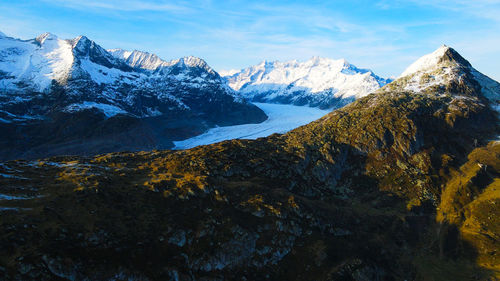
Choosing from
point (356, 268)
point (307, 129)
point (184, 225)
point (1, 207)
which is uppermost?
point (307, 129)

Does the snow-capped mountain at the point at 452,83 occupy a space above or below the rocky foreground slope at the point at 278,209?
above

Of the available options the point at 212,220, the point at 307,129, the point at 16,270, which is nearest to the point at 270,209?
the point at 212,220

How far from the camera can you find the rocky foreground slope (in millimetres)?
52031

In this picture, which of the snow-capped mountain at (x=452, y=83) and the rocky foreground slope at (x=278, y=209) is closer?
the rocky foreground slope at (x=278, y=209)

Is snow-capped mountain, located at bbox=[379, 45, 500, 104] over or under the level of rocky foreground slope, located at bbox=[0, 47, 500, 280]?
over

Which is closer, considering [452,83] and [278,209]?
[278,209]

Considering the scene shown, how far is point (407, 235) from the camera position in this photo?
86.6 metres

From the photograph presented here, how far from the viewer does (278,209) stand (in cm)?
7825

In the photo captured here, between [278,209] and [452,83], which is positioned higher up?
[452,83]

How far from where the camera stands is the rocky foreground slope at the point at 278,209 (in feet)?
171

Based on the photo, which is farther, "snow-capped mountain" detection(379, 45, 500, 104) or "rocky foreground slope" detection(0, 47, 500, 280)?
"snow-capped mountain" detection(379, 45, 500, 104)

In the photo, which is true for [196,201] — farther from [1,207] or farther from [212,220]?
[1,207]

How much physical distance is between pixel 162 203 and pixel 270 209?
1141 inches

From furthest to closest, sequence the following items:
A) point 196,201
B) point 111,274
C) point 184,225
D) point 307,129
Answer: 1. point 307,129
2. point 196,201
3. point 184,225
4. point 111,274
